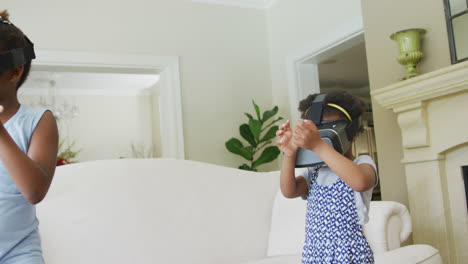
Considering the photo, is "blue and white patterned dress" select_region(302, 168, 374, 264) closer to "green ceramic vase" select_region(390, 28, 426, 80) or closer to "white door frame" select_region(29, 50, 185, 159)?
"green ceramic vase" select_region(390, 28, 426, 80)

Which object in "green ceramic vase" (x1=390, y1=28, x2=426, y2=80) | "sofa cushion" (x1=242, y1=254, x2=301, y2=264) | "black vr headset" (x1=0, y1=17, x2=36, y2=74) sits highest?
"green ceramic vase" (x1=390, y1=28, x2=426, y2=80)

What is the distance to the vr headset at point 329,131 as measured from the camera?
3.62 feet

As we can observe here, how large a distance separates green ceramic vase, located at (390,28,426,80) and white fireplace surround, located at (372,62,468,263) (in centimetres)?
14

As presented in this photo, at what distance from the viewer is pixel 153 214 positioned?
1.86 metres

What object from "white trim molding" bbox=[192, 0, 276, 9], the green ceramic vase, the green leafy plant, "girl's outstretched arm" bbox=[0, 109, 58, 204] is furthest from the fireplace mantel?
"white trim molding" bbox=[192, 0, 276, 9]

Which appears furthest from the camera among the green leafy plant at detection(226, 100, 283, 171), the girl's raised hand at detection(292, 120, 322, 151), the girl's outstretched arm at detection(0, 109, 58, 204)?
the green leafy plant at detection(226, 100, 283, 171)

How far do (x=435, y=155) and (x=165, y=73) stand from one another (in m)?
2.45

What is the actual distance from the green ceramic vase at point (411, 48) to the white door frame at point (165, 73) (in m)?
2.12

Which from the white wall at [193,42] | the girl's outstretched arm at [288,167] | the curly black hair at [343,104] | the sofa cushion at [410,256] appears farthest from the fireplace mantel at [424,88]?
the white wall at [193,42]

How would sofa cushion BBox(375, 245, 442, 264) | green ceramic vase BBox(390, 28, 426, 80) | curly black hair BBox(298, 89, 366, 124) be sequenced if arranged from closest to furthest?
curly black hair BBox(298, 89, 366, 124)
sofa cushion BBox(375, 245, 442, 264)
green ceramic vase BBox(390, 28, 426, 80)

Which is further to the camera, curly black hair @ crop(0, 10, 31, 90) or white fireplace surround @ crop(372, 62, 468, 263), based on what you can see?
white fireplace surround @ crop(372, 62, 468, 263)

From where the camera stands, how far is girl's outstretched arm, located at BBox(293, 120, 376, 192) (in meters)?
1.06

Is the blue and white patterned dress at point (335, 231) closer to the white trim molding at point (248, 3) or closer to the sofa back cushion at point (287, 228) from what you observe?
the sofa back cushion at point (287, 228)

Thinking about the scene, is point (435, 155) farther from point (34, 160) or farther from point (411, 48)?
point (34, 160)
